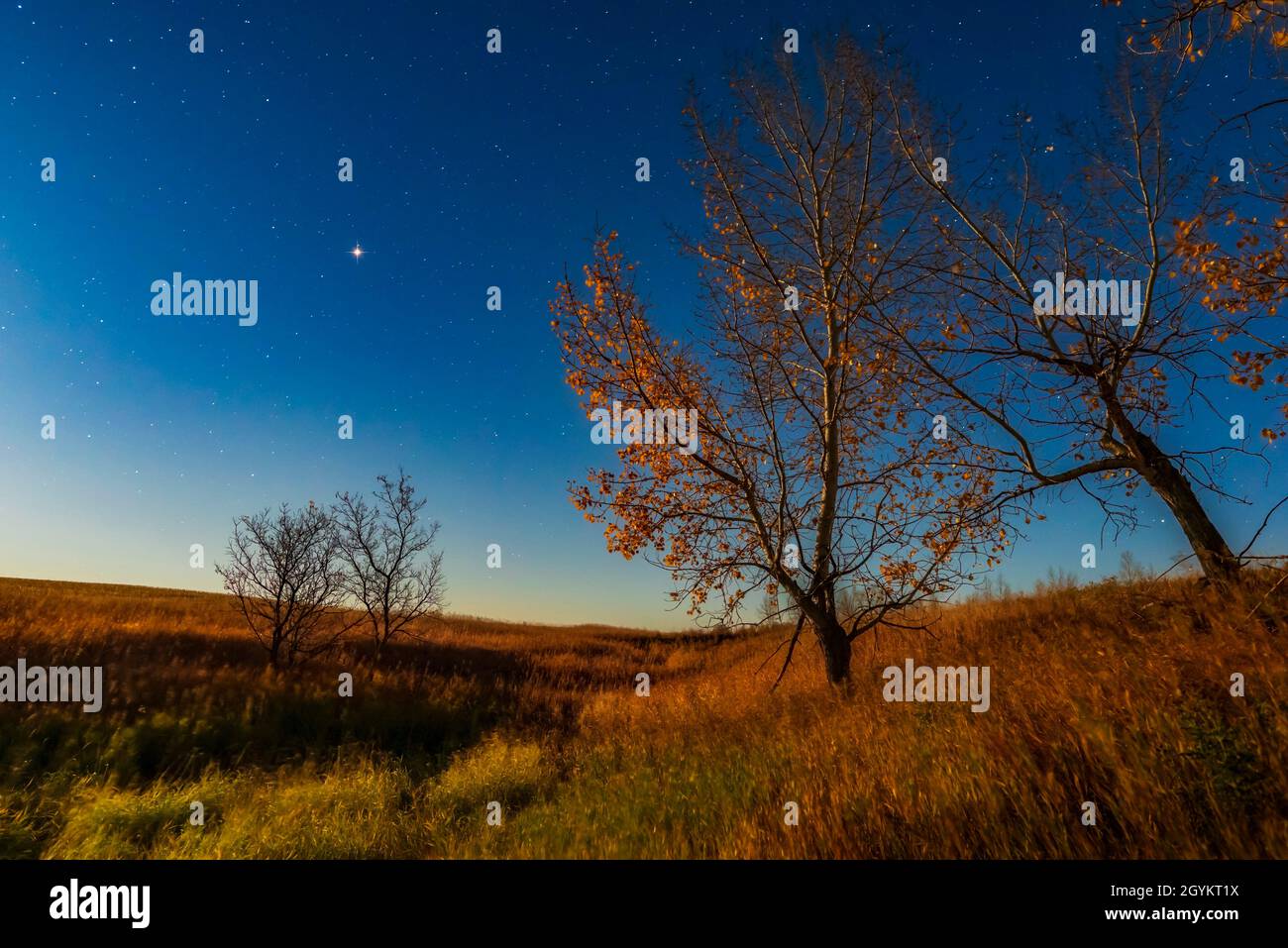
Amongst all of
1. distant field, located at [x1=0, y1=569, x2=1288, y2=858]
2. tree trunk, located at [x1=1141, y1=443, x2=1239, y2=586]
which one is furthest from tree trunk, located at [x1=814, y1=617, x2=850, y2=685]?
tree trunk, located at [x1=1141, y1=443, x2=1239, y2=586]

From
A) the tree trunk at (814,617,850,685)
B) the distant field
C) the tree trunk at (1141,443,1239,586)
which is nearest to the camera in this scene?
the distant field

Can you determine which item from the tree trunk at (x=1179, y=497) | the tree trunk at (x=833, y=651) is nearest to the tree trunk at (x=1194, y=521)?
the tree trunk at (x=1179, y=497)

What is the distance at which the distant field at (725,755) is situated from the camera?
11.2 ft

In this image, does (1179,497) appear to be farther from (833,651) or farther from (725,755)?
(725,755)

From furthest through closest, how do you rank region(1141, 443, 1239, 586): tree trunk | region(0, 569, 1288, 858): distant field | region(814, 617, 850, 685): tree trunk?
region(814, 617, 850, 685): tree trunk → region(1141, 443, 1239, 586): tree trunk → region(0, 569, 1288, 858): distant field

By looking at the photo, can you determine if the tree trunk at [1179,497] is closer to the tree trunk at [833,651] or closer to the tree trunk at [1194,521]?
the tree trunk at [1194,521]

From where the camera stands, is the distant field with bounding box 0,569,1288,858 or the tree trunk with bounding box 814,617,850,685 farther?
the tree trunk with bounding box 814,617,850,685

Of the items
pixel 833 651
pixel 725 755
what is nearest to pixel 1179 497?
pixel 833 651

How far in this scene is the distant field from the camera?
3.40 metres

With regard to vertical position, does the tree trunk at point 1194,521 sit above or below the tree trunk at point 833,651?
above

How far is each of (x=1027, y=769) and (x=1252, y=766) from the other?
1.12m

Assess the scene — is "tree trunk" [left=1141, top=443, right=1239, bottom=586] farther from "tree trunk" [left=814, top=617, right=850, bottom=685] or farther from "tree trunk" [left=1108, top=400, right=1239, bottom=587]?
"tree trunk" [left=814, top=617, right=850, bottom=685]
